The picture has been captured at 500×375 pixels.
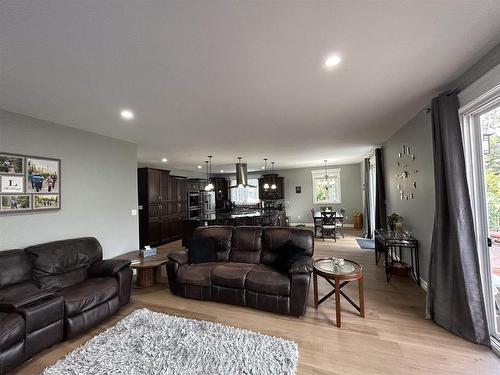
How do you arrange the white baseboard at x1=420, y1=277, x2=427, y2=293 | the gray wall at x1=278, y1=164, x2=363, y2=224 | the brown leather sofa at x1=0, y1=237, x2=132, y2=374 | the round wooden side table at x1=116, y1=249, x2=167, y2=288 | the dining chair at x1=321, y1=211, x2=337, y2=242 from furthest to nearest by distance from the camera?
the gray wall at x1=278, y1=164, x2=363, y2=224 → the dining chair at x1=321, y1=211, x2=337, y2=242 → the round wooden side table at x1=116, y1=249, x2=167, y2=288 → the white baseboard at x1=420, y1=277, x2=427, y2=293 → the brown leather sofa at x1=0, y1=237, x2=132, y2=374

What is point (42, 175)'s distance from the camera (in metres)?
3.05

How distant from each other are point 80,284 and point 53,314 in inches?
23.7

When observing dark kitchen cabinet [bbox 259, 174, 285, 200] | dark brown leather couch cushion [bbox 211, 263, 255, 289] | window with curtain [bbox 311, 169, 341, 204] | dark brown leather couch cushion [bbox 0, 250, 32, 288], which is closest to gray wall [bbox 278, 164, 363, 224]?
window with curtain [bbox 311, 169, 341, 204]

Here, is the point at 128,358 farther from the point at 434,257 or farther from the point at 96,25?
the point at 434,257

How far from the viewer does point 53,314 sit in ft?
7.14

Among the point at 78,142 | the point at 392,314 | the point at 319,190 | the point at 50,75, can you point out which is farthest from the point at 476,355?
the point at 319,190

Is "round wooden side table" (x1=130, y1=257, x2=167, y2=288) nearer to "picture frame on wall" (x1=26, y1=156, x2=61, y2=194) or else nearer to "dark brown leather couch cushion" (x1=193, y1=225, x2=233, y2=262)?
"dark brown leather couch cushion" (x1=193, y1=225, x2=233, y2=262)

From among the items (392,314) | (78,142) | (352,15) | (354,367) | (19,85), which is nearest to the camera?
(352,15)

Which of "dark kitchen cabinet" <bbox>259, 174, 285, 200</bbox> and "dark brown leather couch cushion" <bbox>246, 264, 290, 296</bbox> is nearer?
"dark brown leather couch cushion" <bbox>246, 264, 290, 296</bbox>

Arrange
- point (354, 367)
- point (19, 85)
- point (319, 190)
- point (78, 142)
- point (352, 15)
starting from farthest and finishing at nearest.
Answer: point (319, 190), point (78, 142), point (19, 85), point (354, 367), point (352, 15)

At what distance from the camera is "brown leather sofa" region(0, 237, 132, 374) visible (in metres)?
1.95

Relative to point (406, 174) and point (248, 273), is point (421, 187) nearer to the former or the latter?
point (406, 174)

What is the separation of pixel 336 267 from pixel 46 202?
4.11 m

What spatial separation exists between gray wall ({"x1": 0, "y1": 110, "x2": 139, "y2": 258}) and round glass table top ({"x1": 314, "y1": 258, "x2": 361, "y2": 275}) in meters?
3.69
